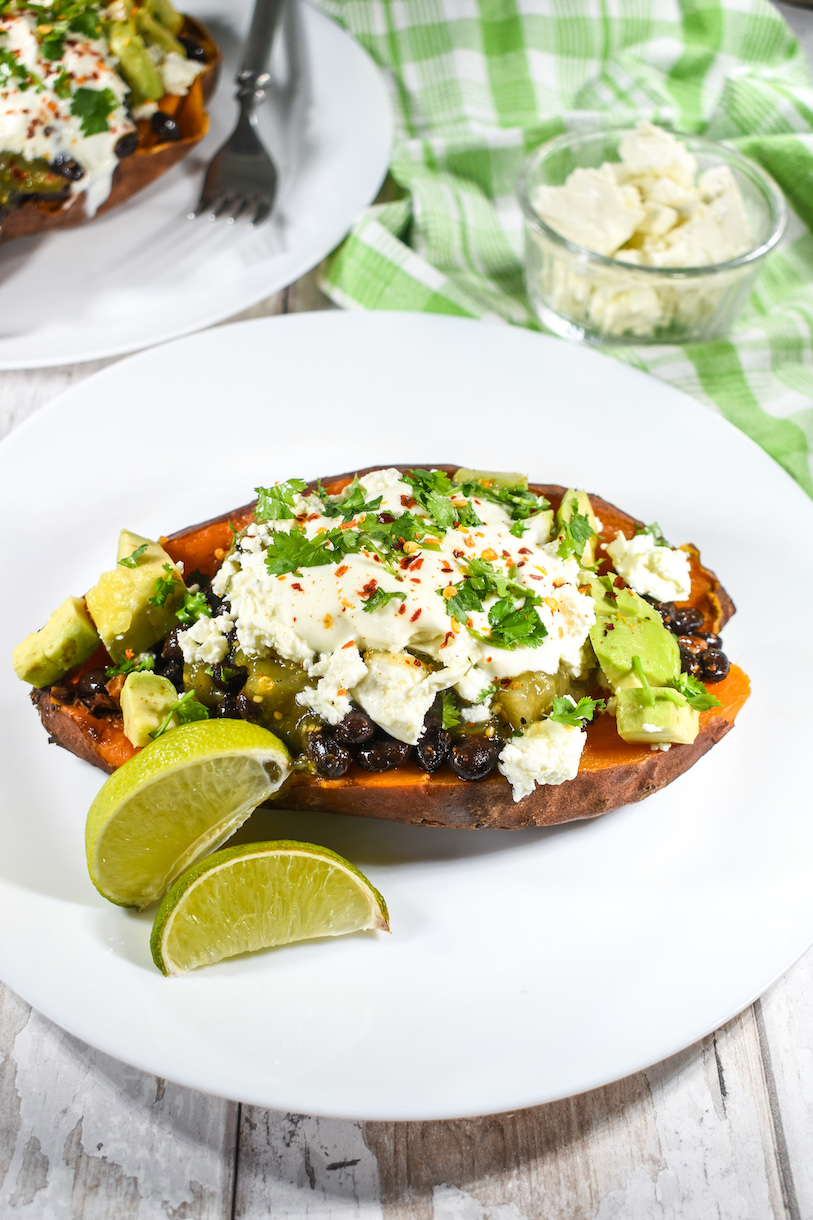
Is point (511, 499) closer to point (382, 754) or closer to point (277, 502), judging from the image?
point (277, 502)

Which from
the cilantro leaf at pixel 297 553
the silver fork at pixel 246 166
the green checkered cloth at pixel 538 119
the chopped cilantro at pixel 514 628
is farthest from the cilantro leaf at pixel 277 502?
the silver fork at pixel 246 166

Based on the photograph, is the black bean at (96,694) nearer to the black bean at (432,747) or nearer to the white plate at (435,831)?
the white plate at (435,831)

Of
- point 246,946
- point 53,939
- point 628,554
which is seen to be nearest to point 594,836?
point 628,554

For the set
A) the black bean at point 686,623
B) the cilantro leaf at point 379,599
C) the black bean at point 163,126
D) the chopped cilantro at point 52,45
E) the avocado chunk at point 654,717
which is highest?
the chopped cilantro at point 52,45

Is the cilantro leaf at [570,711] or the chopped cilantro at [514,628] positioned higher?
the chopped cilantro at [514,628]

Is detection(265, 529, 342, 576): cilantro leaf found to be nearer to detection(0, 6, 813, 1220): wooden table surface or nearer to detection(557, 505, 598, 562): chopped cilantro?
detection(557, 505, 598, 562): chopped cilantro

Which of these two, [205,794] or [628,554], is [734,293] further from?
[205,794]

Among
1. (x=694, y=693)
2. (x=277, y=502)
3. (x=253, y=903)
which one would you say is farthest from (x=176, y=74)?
(x=253, y=903)
